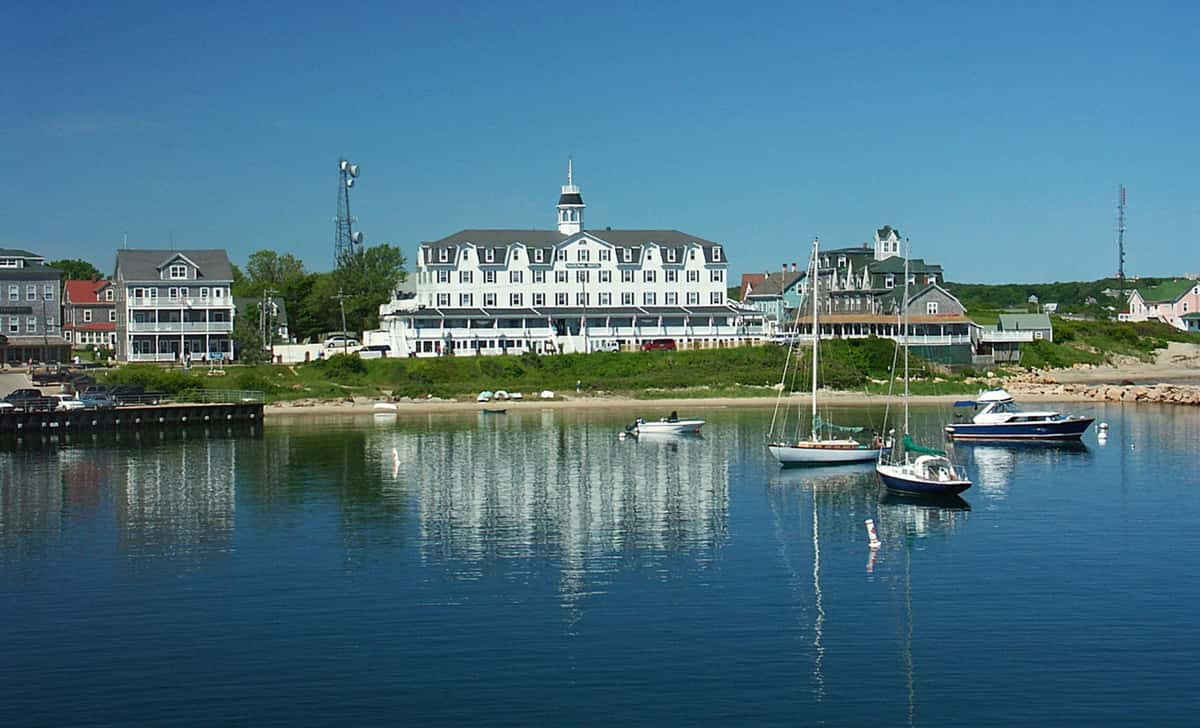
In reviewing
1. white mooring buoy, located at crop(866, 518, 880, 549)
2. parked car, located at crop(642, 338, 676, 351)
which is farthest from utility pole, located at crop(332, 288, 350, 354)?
white mooring buoy, located at crop(866, 518, 880, 549)

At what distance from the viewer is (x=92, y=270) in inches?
6511

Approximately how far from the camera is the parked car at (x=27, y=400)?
3150 inches

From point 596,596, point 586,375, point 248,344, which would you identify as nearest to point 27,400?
point 248,344

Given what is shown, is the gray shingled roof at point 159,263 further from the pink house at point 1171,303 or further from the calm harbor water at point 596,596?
the pink house at point 1171,303

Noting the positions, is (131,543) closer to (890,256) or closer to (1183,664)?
(1183,664)

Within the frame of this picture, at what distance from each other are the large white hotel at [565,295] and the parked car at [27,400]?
32375mm

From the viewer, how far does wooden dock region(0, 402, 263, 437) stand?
78.2m

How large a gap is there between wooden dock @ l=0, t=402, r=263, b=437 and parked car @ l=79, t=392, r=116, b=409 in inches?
42.6

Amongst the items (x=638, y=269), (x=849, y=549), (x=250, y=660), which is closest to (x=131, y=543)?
Result: (x=250, y=660)

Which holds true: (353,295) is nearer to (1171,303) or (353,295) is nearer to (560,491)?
(560,491)

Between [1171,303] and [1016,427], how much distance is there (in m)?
93.8

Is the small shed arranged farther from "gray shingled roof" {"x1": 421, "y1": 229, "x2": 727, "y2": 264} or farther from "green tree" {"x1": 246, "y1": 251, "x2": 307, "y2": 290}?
"green tree" {"x1": 246, "y1": 251, "x2": 307, "y2": 290}

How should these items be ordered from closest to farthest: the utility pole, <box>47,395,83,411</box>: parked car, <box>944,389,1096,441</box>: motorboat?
<box>944,389,1096,441</box>: motorboat → <box>47,395,83,411</box>: parked car → the utility pole

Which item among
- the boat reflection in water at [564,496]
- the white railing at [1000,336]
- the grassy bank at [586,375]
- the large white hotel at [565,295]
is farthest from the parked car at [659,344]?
the boat reflection in water at [564,496]
